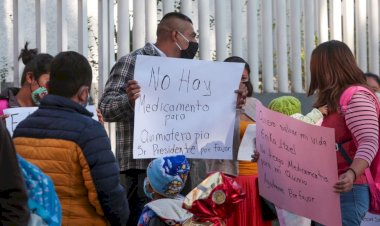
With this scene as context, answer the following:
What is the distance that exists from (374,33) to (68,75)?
6598 millimetres

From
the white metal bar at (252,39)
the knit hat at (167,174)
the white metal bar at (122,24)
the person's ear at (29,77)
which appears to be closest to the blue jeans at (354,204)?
the knit hat at (167,174)

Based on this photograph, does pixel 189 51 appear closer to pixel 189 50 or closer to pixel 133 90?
pixel 189 50

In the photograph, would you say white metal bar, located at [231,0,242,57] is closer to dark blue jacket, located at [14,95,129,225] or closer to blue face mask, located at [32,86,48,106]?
blue face mask, located at [32,86,48,106]

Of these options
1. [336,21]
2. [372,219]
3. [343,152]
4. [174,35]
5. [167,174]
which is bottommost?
[372,219]

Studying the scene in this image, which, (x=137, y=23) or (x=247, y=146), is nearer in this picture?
(x=247, y=146)

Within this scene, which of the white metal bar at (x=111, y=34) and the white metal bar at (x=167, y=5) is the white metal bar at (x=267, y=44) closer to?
the white metal bar at (x=167, y=5)

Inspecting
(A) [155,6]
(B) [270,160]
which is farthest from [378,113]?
(A) [155,6]

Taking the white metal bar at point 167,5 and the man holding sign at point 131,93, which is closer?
the man holding sign at point 131,93

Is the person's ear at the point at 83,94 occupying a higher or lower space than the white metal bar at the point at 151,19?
lower

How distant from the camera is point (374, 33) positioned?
35.1ft

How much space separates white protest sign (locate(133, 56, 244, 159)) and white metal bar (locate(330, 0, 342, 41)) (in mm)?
4644

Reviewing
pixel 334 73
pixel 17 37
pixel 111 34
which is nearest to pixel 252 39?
pixel 111 34

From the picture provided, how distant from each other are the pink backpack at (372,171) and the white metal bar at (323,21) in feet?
16.3

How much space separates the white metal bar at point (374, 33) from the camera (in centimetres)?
1066
